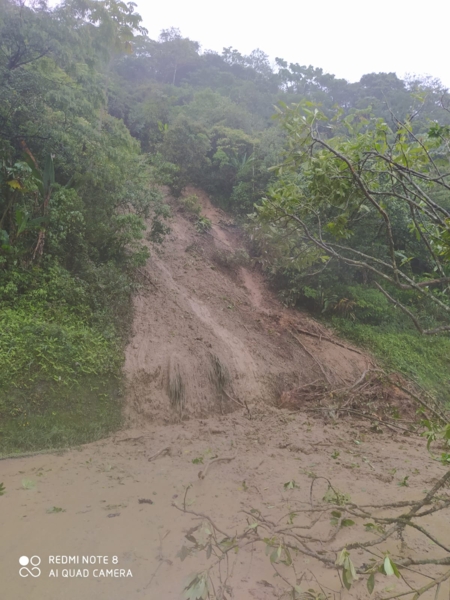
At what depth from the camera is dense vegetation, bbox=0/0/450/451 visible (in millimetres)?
3305

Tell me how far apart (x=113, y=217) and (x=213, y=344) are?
146 inches

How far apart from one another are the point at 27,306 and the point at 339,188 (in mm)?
5870

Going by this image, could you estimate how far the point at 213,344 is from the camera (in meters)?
8.74

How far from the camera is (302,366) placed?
30.5ft

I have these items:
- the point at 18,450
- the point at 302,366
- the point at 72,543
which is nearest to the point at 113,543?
the point at 72,543

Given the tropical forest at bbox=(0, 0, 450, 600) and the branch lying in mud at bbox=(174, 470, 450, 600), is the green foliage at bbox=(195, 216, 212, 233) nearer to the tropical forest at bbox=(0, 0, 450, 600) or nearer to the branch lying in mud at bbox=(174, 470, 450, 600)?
the tropical forest at bbox=(0, 0, 450, 600)

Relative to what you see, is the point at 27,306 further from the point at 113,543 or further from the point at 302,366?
the point at 302,366

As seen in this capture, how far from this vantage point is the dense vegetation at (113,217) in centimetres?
330

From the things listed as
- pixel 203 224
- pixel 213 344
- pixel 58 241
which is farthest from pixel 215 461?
pixel 203 224

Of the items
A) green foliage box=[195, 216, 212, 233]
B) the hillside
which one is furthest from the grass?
green foliage box=[195, 216, 212, 233]

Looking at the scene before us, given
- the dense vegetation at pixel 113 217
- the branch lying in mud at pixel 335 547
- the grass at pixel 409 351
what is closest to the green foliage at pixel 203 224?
the dense vegetation at pixel 113 217

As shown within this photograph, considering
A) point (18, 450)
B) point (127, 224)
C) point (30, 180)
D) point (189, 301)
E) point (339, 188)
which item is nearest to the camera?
point (339, 188)

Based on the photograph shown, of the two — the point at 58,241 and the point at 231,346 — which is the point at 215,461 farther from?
the point at 58,241

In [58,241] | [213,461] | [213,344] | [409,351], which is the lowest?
[213,461]
